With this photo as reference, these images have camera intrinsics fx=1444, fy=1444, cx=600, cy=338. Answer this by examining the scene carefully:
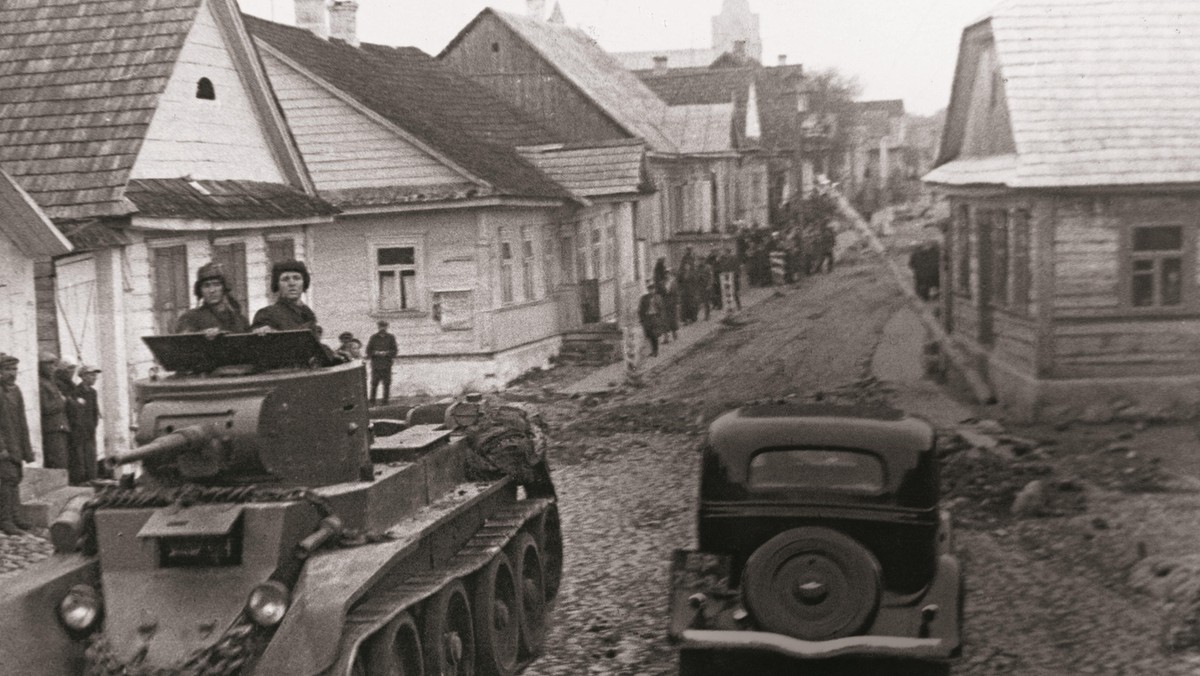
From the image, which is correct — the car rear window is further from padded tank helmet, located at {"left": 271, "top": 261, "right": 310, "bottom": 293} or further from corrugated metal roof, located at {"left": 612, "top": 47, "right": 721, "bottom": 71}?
corrugated metal roof, located at {"left": 612, "top": 47, "right": 721, "bottom": 71}

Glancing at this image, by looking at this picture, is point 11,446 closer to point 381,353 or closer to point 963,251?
point 381,353

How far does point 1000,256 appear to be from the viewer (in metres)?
20.8

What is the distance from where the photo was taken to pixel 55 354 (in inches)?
604

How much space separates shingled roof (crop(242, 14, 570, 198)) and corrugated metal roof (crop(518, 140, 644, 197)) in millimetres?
628

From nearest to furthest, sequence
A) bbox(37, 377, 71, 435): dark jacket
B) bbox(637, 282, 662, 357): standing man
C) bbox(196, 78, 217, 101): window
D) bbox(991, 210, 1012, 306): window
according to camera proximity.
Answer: bbox(37, 377, 71, 435): dark jacket
bbox(196, 78, 217, 101): window
bbox(991, 210, 1012, 306): window
bbox(637, 282, 662, 357): standing man

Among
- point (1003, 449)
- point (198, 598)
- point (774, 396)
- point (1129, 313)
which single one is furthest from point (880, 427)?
point (774, 396)

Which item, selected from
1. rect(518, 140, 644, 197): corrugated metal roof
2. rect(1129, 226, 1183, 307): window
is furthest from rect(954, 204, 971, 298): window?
rect(518, 140, 644, 197): corrugated metal roof

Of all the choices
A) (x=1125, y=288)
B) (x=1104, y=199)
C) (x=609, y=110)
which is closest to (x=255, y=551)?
(x=1104, y=199)

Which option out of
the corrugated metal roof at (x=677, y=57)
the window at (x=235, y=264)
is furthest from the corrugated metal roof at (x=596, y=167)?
the corrugated metal roof at (x=677, y=57)

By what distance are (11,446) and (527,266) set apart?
49.4 feet

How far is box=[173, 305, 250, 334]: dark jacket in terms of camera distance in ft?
29.1

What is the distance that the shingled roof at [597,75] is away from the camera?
1492 inches

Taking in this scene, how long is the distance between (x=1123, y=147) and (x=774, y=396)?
6275mm

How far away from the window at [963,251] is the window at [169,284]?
12362 millimetres
